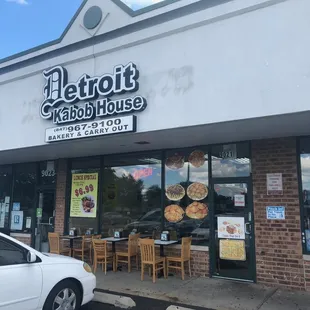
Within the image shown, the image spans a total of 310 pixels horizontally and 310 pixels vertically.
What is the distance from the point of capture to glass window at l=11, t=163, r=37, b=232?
38.9 feet

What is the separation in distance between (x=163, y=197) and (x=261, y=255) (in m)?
2.81

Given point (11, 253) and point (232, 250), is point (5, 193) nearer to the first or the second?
point (11, 253)

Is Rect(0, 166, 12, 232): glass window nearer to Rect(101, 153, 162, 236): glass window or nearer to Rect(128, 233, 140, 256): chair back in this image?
Rect(101, 153, 162, 236): glass window

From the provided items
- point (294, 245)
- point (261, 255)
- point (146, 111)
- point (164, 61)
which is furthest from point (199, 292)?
point (164, 61)

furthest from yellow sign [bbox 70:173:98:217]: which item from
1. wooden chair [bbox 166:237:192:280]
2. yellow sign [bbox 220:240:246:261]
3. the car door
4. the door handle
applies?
the car door

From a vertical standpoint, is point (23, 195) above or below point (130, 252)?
above

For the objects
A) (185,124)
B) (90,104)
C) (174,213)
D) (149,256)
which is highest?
(90,104)

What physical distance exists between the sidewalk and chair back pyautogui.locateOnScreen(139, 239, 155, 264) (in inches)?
17.9

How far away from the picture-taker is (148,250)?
25.7ft

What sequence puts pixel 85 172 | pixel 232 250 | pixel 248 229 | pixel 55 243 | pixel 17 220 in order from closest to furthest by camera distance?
pixel 248 229
pixel 232 250
pixel 55 243
pixel 85 172
pixel 17 220

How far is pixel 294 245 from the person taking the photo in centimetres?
709

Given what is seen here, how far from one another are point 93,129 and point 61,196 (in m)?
4.19

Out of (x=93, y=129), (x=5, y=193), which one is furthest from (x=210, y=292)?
(x=5, y=193)

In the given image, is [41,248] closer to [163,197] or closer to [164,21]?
[163,197]
